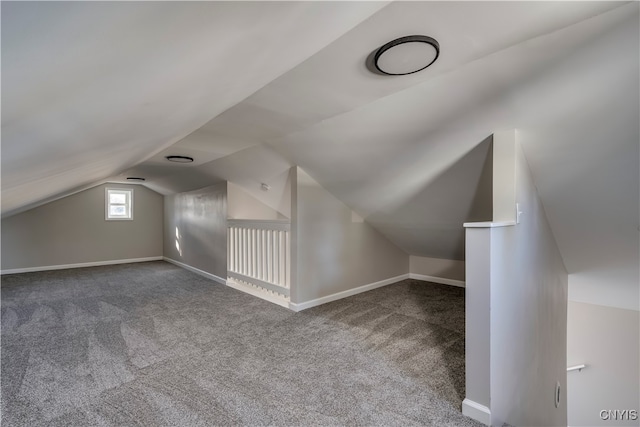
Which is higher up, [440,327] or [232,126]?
[232,126]

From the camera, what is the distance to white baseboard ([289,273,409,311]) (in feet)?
11.7

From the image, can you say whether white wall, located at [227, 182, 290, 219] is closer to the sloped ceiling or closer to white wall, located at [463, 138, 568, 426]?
the sloped ceiling

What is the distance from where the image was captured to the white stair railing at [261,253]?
3826 mm

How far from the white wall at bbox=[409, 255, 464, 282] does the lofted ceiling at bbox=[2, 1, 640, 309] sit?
1.48m

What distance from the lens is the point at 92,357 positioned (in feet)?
7.82


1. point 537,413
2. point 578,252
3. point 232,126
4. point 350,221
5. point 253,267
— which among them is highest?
point 232,126

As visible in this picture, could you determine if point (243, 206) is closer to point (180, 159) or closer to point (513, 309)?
point (180, 159)

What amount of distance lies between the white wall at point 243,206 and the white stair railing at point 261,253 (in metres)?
0.25

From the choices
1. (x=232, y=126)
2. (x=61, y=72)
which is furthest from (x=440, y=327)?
(x=61, y=72)

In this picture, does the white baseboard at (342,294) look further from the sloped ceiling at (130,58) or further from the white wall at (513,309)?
the sloped ceiling at (130,58)

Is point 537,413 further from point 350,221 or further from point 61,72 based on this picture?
point 61,72

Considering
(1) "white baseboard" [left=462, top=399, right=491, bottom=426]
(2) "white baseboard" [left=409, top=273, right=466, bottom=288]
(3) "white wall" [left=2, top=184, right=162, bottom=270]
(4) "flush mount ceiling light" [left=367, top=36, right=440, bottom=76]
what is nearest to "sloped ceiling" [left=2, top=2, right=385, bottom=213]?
(4) "flush mount ceiling light" [left=367, top=36, right=440, bottom=76]

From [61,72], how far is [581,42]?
208 cm

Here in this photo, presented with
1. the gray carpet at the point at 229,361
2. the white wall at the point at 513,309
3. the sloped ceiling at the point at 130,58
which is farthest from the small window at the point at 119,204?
the white wall at the point at 513,309
